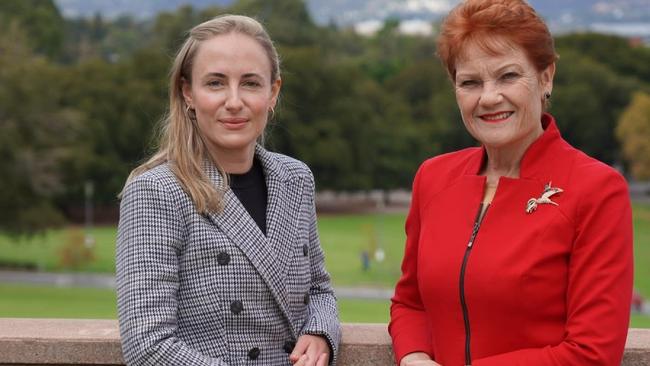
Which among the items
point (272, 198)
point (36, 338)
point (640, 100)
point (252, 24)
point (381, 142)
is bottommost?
point (381, 142)

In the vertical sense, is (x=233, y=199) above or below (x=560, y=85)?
above

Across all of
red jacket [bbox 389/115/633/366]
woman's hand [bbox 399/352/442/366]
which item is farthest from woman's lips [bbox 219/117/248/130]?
woman's hand [bbox 399/352/442/366]

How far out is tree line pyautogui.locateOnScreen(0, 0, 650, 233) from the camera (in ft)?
130

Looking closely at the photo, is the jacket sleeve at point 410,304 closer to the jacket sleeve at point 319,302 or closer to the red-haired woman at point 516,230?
the red-haired woman at point 516,230

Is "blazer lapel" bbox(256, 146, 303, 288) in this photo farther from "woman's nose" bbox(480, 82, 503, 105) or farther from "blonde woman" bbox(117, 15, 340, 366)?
"woman's nose" bbox(480, 82, 503, 105)

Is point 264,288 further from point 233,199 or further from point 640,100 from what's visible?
point 640,100

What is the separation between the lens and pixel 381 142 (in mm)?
62938

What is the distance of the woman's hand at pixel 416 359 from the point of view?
10.2 ft

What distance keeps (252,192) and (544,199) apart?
0.92 metres

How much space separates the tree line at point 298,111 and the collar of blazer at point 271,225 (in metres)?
34.8

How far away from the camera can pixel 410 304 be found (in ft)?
10.8

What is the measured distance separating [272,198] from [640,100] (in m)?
57.4

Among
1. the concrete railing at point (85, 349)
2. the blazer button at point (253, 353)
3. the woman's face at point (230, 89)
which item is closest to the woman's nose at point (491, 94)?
the woman's face at point (230, 89)

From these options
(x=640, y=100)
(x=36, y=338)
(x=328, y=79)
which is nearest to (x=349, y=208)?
(x=328, y=79)
